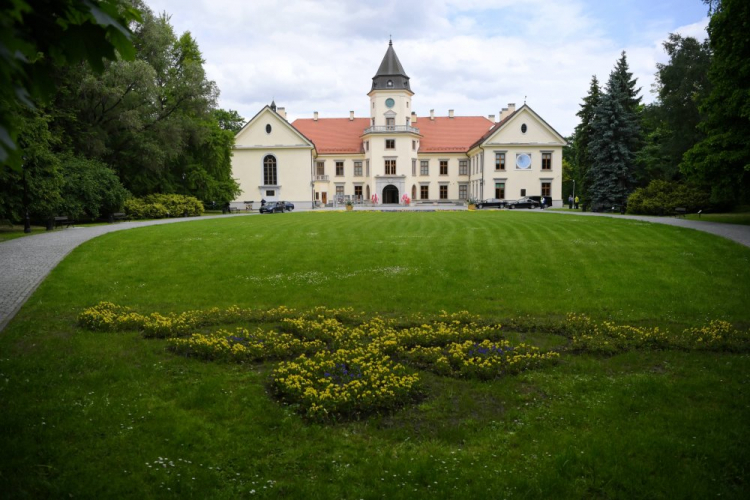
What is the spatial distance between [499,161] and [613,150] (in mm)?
20720

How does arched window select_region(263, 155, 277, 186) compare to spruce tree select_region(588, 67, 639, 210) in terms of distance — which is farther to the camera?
arched window select_region(263, 155, 277, 186)

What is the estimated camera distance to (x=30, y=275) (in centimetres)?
1369

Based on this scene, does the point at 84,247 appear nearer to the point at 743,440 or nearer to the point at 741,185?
the point at 743,440

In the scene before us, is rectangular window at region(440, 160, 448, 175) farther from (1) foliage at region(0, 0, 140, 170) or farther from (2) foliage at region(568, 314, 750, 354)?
(1) foliage at region(0, 0, 140, 170)

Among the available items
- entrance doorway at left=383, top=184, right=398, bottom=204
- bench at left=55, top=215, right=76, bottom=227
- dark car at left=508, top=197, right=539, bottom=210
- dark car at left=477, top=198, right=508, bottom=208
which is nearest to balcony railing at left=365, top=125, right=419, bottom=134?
entrance doorway at left=383, top=184, right=398, bottom=204

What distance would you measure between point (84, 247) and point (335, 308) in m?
11.0

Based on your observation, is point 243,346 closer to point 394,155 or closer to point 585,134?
point 585,134

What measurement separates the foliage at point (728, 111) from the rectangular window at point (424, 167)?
4524 centimetres

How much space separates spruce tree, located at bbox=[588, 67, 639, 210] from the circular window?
61.4 feet

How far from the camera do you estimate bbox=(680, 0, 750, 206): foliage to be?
21516 mm

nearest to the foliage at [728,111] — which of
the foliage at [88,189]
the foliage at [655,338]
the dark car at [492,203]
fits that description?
the foliage at [655,338]

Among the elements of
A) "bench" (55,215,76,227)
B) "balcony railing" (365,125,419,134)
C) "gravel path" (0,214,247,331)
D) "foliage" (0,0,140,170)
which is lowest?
"gravel path" (0,214,247,331)

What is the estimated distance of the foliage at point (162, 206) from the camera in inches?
1422

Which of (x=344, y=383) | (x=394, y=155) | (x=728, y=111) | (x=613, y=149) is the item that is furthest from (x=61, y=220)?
(x=394, y=155)
